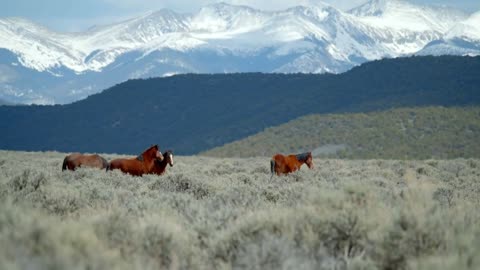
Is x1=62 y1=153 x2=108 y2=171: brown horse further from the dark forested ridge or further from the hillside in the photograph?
the dark forested ridge

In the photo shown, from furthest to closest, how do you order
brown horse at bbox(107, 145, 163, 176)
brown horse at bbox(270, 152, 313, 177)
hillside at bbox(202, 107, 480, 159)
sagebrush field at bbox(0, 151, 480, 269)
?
hillside at bbox(202, 107, 480, 159)
brown horse at bbox(270, 152, 313, 177)
brown horse at bbox(107, 145, 163, 176)
sagebrush field at bbox(0, 151, 480, 269)

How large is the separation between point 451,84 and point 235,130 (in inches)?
1805

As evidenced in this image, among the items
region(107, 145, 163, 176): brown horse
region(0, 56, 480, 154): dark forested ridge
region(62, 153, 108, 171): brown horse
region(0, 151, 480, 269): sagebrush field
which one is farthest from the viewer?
region(0, 56, 480, 154): dark forested ridge

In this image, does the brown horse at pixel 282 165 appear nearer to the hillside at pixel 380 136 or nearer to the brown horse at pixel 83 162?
the brown horse at pixel 83 162

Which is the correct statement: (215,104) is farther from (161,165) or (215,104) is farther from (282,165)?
(161,165)

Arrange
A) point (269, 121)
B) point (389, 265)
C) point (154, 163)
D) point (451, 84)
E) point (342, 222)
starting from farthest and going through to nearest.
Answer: point (269, 121) < point (451, 84) < point (154, 163) < point (342, 222) < point (389, 265)

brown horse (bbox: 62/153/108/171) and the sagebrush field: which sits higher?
brown horse (bbox: 62/153/108/171)

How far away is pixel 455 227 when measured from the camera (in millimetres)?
6668

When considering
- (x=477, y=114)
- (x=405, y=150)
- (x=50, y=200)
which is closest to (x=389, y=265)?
(x=50, y=200)

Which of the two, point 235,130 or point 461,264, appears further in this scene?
point 235,130

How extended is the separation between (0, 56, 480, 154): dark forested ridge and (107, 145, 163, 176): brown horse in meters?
77.7

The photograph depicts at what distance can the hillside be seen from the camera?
6956cm

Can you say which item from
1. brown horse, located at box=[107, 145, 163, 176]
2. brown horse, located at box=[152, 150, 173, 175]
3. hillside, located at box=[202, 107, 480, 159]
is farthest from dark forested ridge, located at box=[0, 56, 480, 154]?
brown horse, located at box=[107, 145, 163, 176]

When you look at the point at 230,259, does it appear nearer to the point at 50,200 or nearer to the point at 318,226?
the point at 318,226
